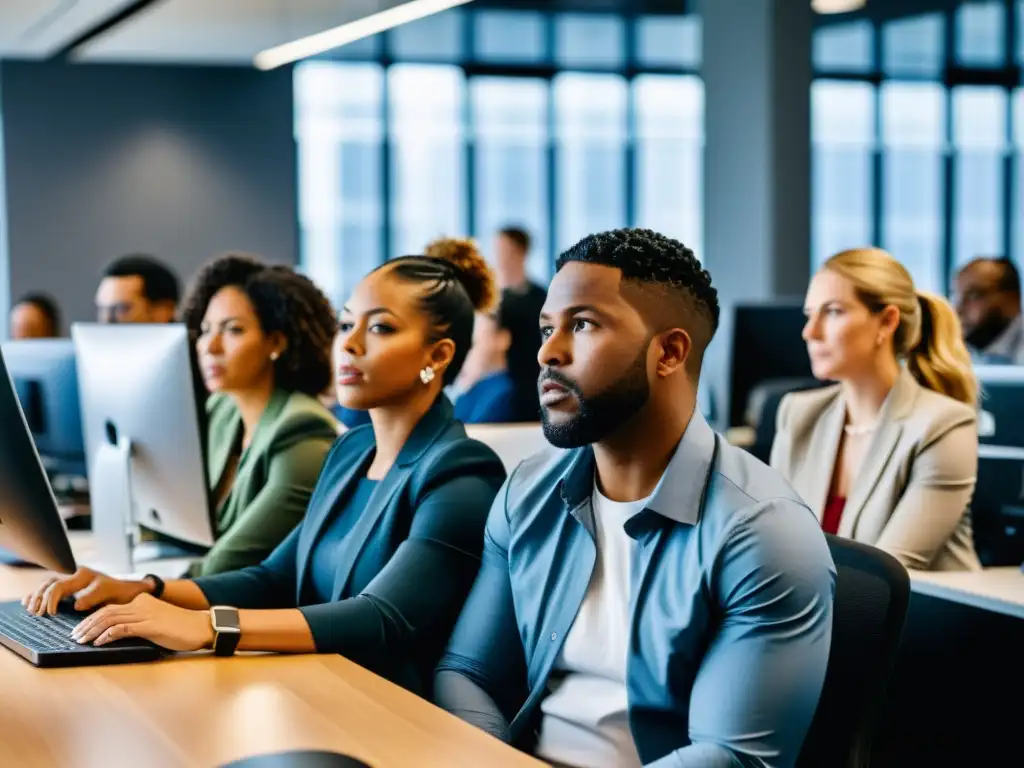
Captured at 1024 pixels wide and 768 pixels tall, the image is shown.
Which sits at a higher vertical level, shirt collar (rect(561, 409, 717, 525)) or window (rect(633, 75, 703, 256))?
window (rect(633, 75, 703, 256))

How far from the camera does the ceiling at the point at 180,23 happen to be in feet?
22.5

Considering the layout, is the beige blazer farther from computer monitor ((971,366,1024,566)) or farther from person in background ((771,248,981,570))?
computer monitor ((971,366,1024,566))

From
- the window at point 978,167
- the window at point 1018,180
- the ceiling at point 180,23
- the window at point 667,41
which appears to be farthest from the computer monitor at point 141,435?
the window at point 1018,180

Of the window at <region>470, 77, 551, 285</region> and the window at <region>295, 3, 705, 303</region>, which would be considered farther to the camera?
the window at <region>470, 77, 551, 285</region>

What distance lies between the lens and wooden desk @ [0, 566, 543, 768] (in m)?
1.38

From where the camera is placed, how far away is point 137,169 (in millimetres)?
8812

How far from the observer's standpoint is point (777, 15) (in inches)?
249

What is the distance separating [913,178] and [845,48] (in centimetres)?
114

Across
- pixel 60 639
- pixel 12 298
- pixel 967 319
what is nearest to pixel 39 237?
pixel 12 298

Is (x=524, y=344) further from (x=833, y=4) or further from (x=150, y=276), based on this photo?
(x=833, y=4)

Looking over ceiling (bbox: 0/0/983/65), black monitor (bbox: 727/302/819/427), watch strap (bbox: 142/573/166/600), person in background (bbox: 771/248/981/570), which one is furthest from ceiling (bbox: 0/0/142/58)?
watch strap (bbox: 142/573/166/600)

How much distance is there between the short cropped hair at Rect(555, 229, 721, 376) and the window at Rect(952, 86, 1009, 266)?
30.3 ft

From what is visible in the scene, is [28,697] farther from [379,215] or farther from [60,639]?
[379,215]

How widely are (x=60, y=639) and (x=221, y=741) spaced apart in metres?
0.50
